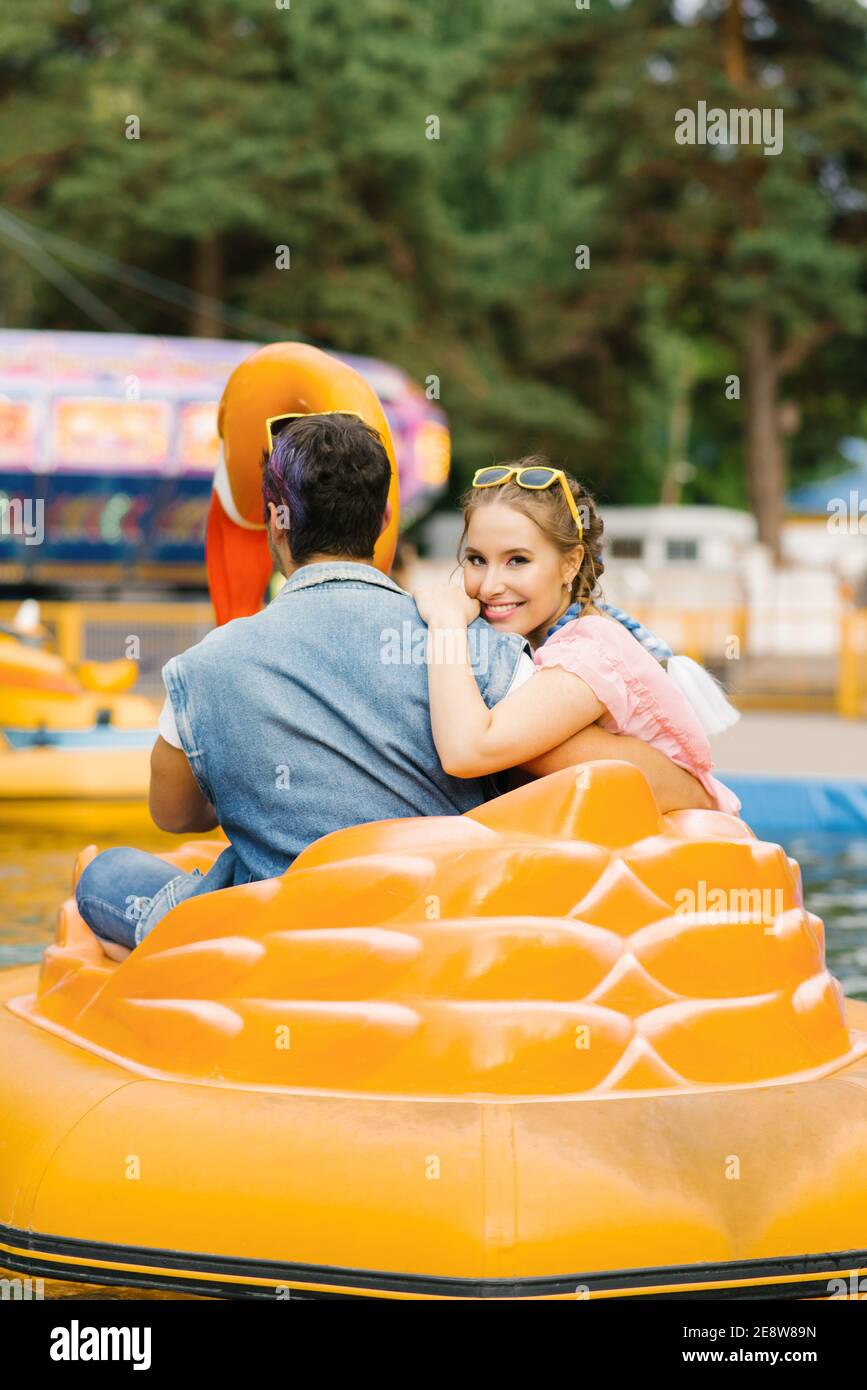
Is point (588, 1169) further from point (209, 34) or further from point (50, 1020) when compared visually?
point (209, 34)

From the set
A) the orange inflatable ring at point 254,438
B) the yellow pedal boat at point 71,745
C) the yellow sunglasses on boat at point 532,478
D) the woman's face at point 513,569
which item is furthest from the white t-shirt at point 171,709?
the yellow pedal boat at point 71,745

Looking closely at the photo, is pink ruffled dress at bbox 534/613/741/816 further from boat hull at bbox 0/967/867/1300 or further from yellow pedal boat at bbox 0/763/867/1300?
boat hull at bbox 0/967/867/1300

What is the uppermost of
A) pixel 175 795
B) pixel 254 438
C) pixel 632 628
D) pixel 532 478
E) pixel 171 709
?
pixel 254 438

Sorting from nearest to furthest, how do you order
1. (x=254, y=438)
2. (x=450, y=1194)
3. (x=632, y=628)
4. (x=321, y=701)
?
(x=450, y=1194) → (x=321, y=701) → (x=632, y=628) → (x=254, y=438)

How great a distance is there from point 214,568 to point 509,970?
5.15ft

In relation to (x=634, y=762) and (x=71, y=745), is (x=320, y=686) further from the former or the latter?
(x=71, y=745)

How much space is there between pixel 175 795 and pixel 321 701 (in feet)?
1.04

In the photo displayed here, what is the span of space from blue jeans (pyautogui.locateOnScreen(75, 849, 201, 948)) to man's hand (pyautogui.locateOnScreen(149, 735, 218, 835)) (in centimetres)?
10

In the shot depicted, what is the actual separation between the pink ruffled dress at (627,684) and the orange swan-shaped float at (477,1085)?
0.10 m

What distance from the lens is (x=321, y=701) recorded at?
2.58 metres

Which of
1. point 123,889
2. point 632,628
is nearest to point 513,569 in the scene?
point 632,628

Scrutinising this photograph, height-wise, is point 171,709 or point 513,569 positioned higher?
point 513,569

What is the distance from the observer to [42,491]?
16.9m

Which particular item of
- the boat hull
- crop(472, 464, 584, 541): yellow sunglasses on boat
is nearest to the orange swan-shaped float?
the boat hull
